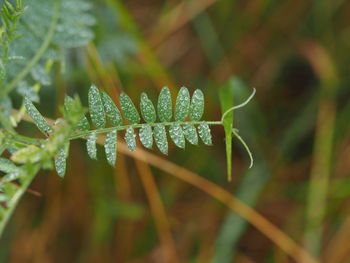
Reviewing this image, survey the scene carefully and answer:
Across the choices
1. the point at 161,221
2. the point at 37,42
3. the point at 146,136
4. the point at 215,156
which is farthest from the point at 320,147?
the point at 146,136

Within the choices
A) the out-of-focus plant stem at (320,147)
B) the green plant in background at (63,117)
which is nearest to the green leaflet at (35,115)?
the green plant in background at (63,117)

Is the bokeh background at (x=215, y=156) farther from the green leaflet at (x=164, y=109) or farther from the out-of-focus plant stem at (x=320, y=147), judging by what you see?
the green leaflet at (x=164, y=109)

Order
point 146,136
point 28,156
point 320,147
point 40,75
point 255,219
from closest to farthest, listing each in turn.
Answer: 1. point 28,156
2. point 146,136
3. point 40,75
4. point 255,219
5. point 320,147

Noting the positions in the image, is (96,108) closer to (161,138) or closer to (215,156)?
(161,138)

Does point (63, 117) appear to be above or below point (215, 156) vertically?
below

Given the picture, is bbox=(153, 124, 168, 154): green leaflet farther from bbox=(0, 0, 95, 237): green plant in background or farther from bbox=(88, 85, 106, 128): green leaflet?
bbox=(0, 0, 95, 237): green plant in background

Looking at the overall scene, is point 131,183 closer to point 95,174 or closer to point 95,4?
point 95,174

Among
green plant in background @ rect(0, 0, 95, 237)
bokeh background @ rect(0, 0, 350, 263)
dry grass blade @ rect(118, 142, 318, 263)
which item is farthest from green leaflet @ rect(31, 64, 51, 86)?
dry grass blade @ rect(118, 142, 318, 263)
